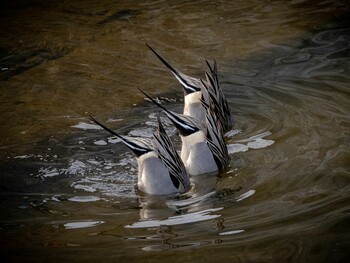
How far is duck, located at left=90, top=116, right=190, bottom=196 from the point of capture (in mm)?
6070

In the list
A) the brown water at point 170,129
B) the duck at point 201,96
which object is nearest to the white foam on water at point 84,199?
the brown water at point 170,129

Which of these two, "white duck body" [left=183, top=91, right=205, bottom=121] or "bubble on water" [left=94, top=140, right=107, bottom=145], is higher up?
"white duck body" [left=183, top=91, right=205, bottom=121]

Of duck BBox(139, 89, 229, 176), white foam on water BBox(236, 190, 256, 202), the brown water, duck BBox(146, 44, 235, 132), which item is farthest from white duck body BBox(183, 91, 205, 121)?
white foam on water BBox(236, 190, 256, 202)

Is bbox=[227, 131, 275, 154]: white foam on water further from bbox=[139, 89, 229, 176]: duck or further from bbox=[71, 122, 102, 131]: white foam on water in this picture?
bbox=[71, 122, 102, 131]: white foam on water

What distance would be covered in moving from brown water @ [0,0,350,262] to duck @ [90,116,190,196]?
164 millimetres

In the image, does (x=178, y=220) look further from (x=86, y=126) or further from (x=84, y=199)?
(x=86, y=126)

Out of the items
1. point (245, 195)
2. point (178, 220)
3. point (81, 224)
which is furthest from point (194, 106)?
point (81, 224)

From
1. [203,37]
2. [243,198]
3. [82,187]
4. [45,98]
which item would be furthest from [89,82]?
[243,198]

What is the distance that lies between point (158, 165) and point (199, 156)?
603 mm

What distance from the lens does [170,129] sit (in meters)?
7.62

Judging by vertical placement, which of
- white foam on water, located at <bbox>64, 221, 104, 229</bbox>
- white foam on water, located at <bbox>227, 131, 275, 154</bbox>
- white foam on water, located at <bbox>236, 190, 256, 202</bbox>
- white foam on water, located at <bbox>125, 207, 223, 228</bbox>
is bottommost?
white foam on water, located at <bbox>227, 131, 275, 154</bbox>

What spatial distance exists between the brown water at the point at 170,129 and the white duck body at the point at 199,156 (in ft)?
0.49

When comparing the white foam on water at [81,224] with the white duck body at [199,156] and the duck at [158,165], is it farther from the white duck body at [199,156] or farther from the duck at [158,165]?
the white duck body at [199,156]

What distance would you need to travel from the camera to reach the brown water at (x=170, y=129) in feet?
16.4
